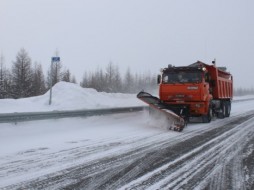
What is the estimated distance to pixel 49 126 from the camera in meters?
12.8

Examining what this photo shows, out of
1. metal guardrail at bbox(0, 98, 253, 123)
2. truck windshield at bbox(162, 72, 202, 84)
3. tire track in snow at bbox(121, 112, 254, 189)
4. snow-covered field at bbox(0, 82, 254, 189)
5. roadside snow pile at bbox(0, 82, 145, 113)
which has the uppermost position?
truck windshield at bbox(162, 72, 202, 84)

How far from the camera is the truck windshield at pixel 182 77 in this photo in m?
16.1

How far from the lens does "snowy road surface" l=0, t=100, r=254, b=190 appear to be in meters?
5.98

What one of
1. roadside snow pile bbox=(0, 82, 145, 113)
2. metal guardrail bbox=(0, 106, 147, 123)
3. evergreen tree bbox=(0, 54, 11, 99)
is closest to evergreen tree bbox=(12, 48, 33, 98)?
evergreen tree bbox=(0, 54, 11, 99)

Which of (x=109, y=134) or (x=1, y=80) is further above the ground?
(x=1, y=80)

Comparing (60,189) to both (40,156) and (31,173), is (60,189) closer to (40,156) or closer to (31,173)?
(31,173)

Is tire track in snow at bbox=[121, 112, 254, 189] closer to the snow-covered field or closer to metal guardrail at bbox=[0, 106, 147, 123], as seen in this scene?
the snow-covered field

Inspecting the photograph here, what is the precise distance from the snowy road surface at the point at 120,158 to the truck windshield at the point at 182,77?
11.9 ft

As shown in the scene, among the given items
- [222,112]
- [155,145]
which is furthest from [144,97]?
[222,112]

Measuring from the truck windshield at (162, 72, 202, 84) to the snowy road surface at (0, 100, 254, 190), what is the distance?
362cm

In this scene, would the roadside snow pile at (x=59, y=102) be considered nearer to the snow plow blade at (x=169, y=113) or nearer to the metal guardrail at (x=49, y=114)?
the metal guardrail at (x=49, y=114)

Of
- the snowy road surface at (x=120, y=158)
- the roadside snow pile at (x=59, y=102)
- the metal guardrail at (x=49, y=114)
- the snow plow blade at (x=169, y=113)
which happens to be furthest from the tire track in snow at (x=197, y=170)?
the roadside snow pile at (x=59, y=102)

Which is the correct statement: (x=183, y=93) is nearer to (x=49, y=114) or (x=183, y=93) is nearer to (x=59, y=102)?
(x=49, y=114)

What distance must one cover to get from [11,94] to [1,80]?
18.8ft
